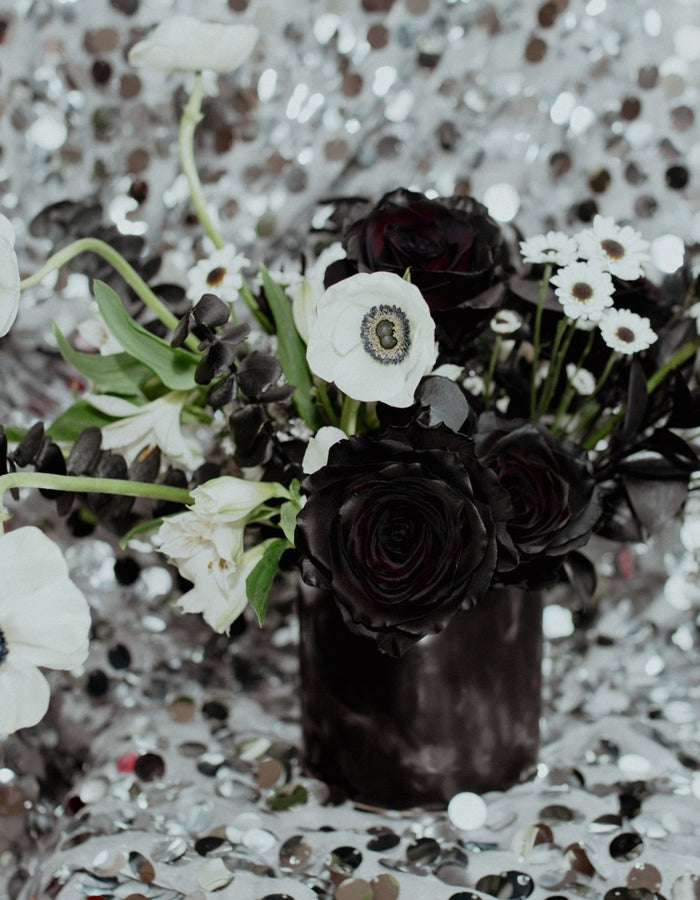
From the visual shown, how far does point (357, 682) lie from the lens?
65 centimetres

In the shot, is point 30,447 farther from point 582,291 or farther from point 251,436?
point 582,291

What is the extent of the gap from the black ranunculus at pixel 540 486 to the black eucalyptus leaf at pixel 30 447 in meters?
0.27

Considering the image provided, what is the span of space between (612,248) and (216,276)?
25 centimetres

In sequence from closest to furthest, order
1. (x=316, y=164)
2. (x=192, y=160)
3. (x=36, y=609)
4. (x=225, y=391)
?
(x=36, y=609) → (x=225, y=391) → (x=192, y=160) → (x=316, y=164)

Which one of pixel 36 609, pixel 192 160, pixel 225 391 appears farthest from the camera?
pixel 192 160

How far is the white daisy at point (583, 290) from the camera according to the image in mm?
550

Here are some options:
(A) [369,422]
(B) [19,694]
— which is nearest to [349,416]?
(A) [369,422]

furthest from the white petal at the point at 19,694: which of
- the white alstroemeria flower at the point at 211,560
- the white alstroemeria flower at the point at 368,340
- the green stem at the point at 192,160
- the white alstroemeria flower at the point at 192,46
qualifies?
the white alstroemeria flower at the point at 192,46

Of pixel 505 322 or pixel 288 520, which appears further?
pixel 505 322

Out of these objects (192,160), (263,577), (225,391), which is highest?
(192,160)

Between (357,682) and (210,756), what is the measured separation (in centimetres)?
19

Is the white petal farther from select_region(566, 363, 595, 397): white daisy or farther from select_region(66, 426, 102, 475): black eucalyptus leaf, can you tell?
select_region(566, 363, 595, 397): white daisy

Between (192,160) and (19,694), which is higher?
(192,160)

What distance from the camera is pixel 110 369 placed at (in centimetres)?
63
